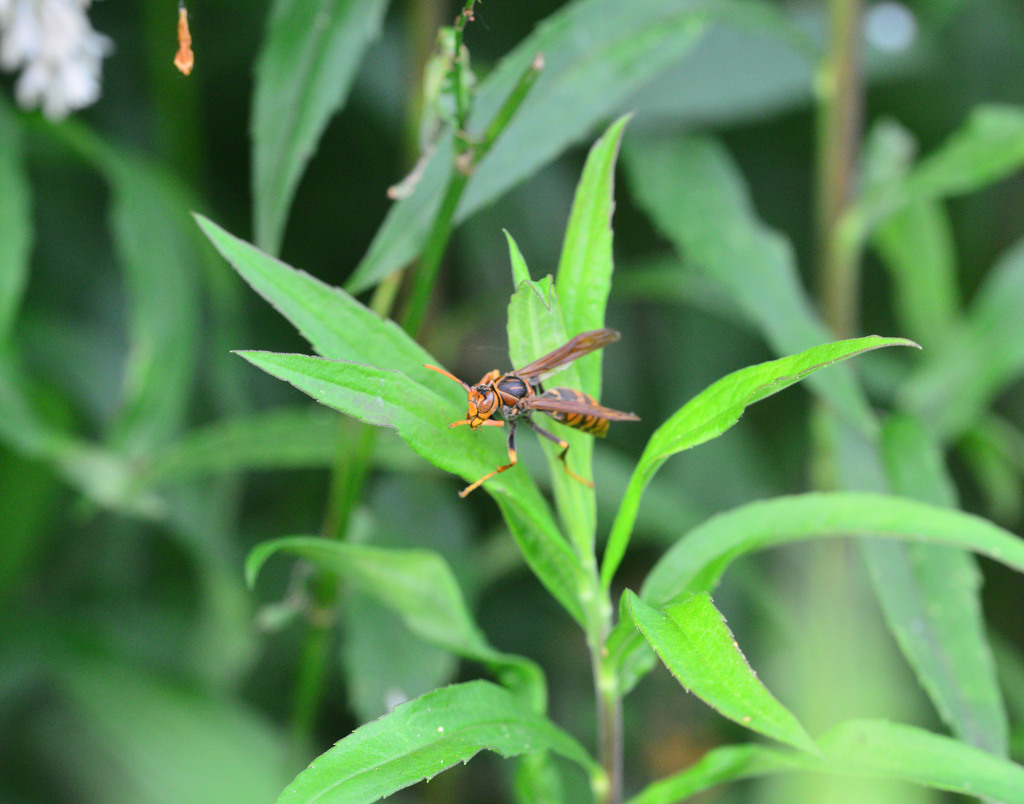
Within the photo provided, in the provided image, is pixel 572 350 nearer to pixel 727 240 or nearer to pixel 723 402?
pixel 723 402

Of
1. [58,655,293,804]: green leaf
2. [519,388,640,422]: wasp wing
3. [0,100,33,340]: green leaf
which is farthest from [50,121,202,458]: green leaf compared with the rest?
[519,388,640,422]: wasp wing

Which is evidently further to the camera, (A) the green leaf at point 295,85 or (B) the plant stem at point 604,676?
(A) the green leaf at point 295,85

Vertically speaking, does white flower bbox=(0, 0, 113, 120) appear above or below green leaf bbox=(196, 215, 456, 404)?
above

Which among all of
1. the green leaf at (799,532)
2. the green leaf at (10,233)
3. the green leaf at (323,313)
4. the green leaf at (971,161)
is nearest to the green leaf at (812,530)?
the green leaf at (799,532)

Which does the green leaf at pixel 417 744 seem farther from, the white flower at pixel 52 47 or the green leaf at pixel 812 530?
the white flower at pixel 52 47

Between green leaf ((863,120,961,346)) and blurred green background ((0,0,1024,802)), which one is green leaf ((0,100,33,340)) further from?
green leaf ((863,120,961,346))

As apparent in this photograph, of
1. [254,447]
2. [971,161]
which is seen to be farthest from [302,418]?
[971,161]
